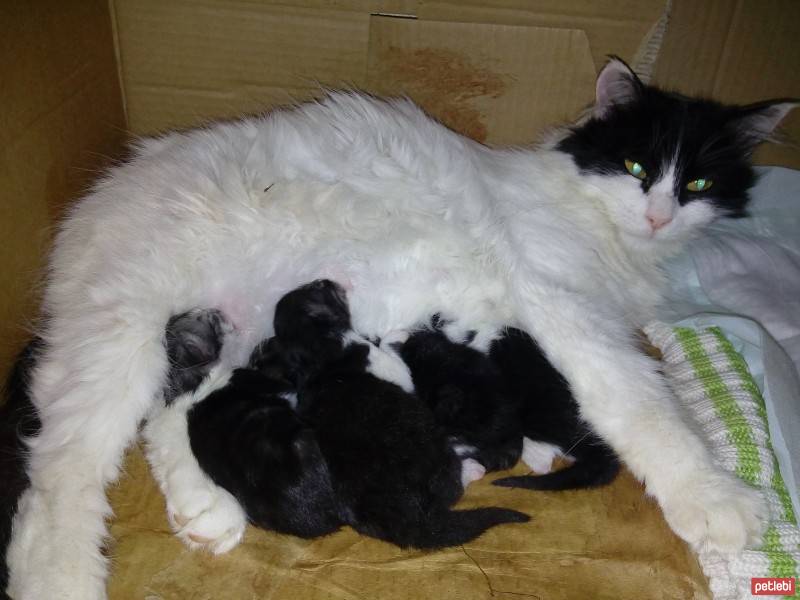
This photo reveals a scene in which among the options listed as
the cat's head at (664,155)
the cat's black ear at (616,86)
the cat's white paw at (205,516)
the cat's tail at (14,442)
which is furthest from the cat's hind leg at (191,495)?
the cat's black ear at (616,86)

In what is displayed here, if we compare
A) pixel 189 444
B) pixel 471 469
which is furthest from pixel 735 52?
pixel 189 444

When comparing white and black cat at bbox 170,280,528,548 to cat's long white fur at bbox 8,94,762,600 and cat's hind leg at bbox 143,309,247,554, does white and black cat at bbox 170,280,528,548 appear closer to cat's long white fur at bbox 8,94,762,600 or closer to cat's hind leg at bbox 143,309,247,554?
cat's hind leg at bbox 143,309,247,554

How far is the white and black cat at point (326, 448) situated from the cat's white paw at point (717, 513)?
0.33m

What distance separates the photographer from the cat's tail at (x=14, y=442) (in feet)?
4.47

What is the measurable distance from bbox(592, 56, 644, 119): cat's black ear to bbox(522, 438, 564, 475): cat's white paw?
0.92m

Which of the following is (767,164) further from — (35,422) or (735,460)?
(35,422)

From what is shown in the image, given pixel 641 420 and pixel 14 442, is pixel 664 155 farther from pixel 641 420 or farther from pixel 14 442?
pixel 14 442

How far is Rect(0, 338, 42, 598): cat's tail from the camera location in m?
1.36

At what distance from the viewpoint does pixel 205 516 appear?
1479 mm

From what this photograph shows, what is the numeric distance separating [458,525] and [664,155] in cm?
107

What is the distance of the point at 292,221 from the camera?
163 cm

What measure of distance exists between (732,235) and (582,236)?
0.77 meters

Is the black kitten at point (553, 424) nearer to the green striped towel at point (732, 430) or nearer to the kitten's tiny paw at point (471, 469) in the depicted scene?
the kitten's tiny paw at point (471, 469)

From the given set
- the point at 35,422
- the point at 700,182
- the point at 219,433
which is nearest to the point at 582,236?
the point at 700,182
